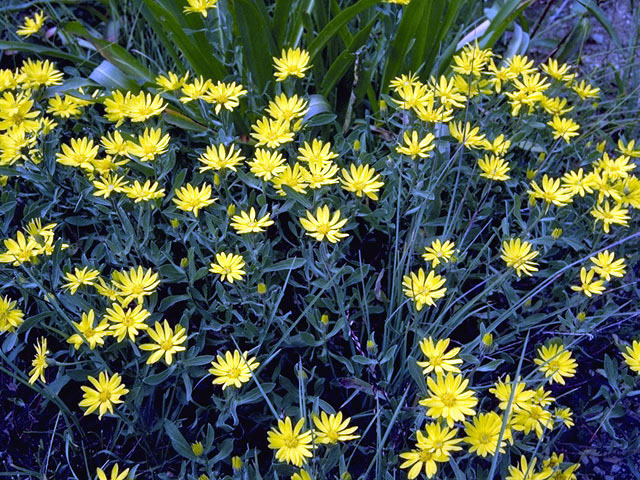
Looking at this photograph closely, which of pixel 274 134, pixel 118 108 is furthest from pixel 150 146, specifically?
pixel 274 134

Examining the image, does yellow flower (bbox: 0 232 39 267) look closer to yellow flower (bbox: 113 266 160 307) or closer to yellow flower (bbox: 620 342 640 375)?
yellow flower (bbox: 113 266 160 307)

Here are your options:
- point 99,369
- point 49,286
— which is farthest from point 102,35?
point 99,369

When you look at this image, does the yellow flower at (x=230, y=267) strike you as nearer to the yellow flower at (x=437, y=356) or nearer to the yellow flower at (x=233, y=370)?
the yellow flower at (x=233, y=370)

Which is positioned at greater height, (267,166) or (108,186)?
(267,166)

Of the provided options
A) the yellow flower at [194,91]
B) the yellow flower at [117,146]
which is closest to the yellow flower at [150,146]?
the yellow flower at [117,146]

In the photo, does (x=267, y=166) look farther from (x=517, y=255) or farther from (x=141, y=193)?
(x=517, y=255)

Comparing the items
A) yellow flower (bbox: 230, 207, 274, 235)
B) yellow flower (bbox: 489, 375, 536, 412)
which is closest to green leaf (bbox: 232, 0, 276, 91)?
yellow flower (bbox: 230, 207, 274, 235)
